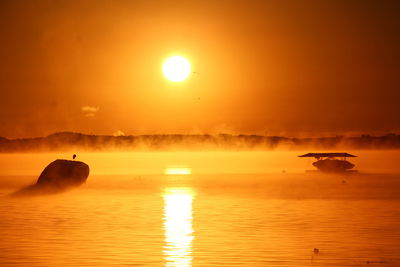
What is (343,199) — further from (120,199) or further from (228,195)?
(120,199)

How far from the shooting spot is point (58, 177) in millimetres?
55281

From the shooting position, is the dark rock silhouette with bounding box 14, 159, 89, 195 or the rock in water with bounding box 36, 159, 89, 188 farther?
the rock in water with bounding box 36, 159, 89, 188

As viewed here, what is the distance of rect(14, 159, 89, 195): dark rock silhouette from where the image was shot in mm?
54375

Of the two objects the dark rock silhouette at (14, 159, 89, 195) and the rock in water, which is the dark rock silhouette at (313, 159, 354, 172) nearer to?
the rock in water

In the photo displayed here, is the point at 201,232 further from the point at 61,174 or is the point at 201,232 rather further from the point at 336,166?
the point at 336,166

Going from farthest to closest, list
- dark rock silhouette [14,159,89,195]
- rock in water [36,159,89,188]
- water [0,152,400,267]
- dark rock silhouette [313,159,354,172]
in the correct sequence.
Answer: dark rock silhouette [313,159,354,172], rock in water [36,159,89,188], dark rock silhouette [14,159,89,195], water [0,152,400,267]

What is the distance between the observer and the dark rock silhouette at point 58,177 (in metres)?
54.4

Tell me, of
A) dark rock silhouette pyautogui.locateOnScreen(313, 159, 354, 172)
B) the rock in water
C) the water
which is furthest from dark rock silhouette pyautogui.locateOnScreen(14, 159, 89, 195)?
dark rock silhouette pyautogui.locateOnScreen(313, 159, 354, 172)

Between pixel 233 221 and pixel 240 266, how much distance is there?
438 inches

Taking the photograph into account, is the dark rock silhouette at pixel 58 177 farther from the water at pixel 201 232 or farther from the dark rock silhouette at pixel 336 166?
the dark rock silhouette at pixel 336 166

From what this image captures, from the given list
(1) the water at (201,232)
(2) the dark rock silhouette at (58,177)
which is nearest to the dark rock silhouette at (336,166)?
(1) the water at (201,232)

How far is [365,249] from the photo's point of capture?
2225 centimetres

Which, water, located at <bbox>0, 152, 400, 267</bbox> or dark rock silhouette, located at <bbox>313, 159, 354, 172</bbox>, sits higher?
dark rock silhouette, located at <bbox>313, 159, 354, 172</bbox>

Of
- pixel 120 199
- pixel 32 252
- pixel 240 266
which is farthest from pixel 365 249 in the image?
pixel 120 199
